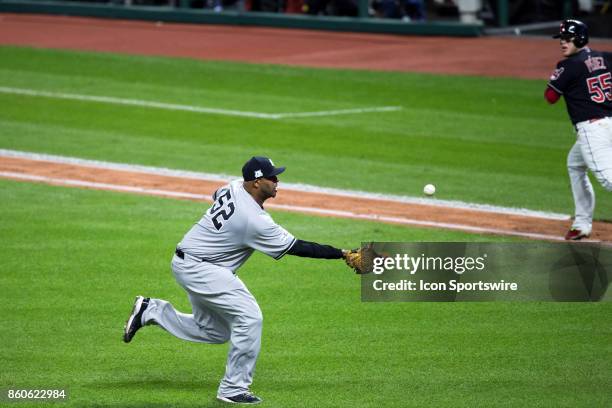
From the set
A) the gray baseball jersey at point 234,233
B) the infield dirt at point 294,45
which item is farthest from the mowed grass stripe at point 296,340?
the infield dirt at point 294,45

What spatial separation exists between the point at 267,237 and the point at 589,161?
5.01 m

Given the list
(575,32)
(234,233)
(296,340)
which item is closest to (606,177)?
(575,32)

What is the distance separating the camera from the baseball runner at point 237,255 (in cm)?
723

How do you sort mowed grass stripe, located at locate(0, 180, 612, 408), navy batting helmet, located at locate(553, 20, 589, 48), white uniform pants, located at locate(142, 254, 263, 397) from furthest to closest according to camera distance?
1. navy batting helmet, located at locate(553, 20, 589, 48)
2. mowed grass stripe, located at locate(0, 180, 612, 408)
3. white uniform pants, located at locate(142, 254, 263, 397)

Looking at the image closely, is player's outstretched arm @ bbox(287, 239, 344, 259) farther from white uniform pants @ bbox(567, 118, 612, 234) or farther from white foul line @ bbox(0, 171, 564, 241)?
white foul line @ bbox(0, 171, 564, 241)

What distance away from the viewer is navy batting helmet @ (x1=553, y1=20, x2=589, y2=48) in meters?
11.1

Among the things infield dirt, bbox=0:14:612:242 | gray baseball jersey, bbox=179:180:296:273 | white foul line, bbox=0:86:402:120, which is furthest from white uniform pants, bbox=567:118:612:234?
infield dirt, bbox=0:14:612:242

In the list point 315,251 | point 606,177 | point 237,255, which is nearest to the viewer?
point 315,251

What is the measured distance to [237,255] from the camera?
749cm

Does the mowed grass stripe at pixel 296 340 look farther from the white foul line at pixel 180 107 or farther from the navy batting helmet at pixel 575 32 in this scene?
the white foul line at pixel 180 107

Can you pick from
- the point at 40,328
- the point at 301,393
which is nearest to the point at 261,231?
the point at 301,393

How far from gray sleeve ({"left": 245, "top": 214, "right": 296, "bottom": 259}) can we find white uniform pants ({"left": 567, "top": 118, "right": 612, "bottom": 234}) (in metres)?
4.88

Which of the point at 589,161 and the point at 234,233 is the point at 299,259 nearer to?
the point at 589,161

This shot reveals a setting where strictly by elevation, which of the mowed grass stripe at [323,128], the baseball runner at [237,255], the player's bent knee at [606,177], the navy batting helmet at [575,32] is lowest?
the baseball runner at [237,255]
